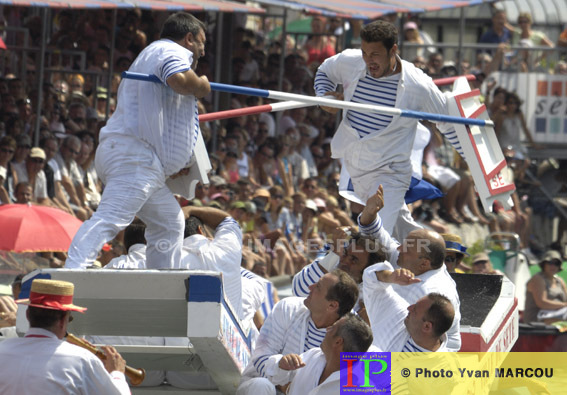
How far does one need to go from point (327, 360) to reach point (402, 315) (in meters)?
0.94

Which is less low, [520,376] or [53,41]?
[53,41]

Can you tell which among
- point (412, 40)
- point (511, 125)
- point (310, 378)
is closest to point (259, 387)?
point (310, 378)

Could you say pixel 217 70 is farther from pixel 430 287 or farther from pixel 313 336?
pixel 313 336

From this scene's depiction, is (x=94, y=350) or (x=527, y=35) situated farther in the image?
(x=527, y=35)

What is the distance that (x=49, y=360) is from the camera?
615 centimetres

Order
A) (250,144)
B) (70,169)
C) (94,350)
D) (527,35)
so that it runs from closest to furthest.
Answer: (94,350)
(70,169)
(250,144)
(527,35)

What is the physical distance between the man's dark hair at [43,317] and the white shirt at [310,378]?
166 centimetres

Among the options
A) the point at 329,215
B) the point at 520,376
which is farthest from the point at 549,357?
the point at 329,215

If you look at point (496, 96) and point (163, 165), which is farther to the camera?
point (496, 96)

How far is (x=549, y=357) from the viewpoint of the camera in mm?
12898

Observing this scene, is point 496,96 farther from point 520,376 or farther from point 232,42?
point 520,376

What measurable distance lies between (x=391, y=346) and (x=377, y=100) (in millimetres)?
2160

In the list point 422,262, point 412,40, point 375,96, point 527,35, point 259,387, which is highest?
point 527,35

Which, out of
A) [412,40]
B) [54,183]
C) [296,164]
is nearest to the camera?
[54,183]
